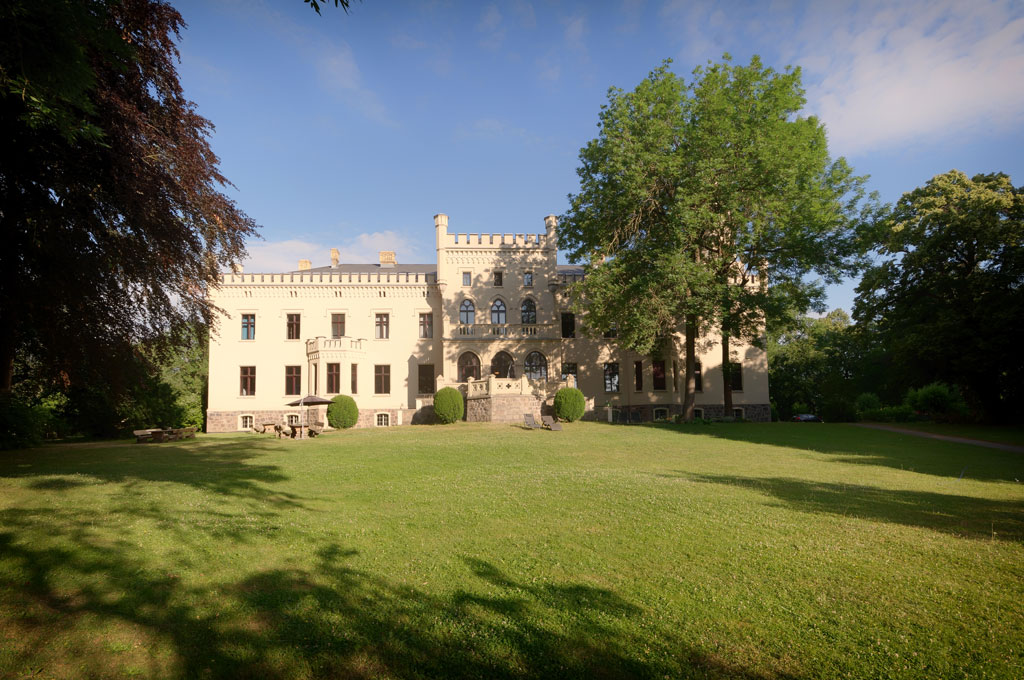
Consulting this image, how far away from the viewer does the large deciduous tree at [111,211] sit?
9.73 m

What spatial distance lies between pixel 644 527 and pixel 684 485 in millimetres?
3546

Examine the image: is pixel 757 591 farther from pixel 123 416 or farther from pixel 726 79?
pixel 123 416

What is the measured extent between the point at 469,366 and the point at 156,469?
2296cm

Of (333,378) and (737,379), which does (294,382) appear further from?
(737,379)

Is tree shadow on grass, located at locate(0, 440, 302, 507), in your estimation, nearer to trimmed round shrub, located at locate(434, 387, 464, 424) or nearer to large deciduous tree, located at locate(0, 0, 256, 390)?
large deciduous tree, located at locate(0, 0, 256, 390)

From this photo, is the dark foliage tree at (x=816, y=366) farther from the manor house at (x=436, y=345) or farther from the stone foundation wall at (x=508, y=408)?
the stone foundation wall at (x=508, y=408)

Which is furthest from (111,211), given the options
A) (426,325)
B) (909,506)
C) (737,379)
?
(737,379)

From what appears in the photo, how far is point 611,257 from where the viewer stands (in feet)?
95.7

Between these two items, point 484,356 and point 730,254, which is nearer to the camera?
point 730,254

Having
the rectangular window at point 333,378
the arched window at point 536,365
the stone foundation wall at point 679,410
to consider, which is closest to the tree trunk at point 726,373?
the stone foundation wall at point 679,410

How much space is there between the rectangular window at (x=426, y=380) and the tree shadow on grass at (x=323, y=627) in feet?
98.2

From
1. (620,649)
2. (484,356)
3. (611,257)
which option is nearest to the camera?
(620,649)

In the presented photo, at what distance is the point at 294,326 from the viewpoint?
35.6 meters

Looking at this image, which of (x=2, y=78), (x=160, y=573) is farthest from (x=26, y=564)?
(x=2, y=78)
